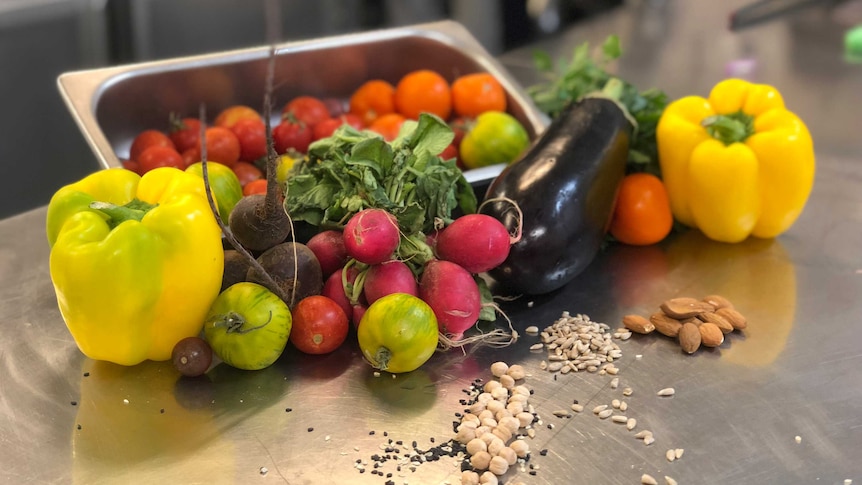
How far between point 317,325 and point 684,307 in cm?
54

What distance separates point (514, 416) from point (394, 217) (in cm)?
32

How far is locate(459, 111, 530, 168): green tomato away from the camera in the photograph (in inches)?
59.6

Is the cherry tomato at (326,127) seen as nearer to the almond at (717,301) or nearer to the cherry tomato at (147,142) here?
the cherry tomato at (147,142)

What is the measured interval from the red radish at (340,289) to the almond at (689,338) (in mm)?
474

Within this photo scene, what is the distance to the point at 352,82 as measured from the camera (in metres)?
1.85

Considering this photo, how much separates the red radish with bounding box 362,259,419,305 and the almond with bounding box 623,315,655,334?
322 millimetres

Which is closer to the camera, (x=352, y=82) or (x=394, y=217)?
(x=394, y=217)

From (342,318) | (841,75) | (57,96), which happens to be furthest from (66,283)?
(841,75)

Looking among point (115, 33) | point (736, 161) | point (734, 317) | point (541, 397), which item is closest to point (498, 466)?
point (541, 397)

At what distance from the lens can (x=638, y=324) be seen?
117 cm

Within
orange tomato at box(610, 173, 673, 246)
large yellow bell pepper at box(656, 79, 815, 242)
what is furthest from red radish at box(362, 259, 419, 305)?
large yellow bell pepper at box(656, 79, 815, 242)

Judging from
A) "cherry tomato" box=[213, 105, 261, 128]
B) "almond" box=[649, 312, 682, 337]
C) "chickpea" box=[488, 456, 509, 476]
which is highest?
"almond" box=[649, 312, 682, 337]

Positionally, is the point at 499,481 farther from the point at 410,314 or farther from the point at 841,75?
the point at 841,75

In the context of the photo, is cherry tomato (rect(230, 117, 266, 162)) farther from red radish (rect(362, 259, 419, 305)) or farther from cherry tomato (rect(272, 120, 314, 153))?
red radish (rect(362, 259, 419, 305))
